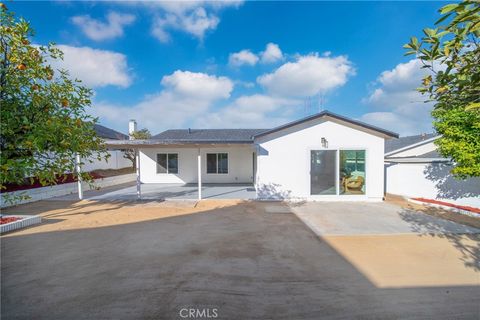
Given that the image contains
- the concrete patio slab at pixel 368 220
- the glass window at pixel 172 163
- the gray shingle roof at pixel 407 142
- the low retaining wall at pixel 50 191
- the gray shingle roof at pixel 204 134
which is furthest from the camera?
the gray shingle roof at pixel 204 134

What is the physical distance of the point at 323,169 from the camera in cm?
938

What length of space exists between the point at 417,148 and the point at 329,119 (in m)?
8.80

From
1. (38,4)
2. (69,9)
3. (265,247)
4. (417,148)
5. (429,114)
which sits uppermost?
(69,9)

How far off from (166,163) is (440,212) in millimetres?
14271

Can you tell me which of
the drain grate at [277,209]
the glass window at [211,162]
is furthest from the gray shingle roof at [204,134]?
the drain grate at [277,209]

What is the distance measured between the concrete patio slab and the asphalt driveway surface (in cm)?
121

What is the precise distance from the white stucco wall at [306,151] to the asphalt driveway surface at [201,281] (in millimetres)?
4206

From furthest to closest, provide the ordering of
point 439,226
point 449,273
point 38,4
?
1. point 38,4
2. point 439,226
3. point 449,273

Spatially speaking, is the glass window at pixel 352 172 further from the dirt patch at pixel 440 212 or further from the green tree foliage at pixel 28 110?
the green tree foliage at pixel 28 110

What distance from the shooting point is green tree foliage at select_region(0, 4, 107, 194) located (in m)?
3.96

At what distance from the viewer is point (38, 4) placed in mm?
7254

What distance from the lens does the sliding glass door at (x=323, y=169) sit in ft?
30.7

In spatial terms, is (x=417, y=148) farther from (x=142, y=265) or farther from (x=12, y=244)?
(x=12, y=244)

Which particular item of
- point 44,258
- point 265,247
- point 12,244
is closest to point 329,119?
point 265,247
